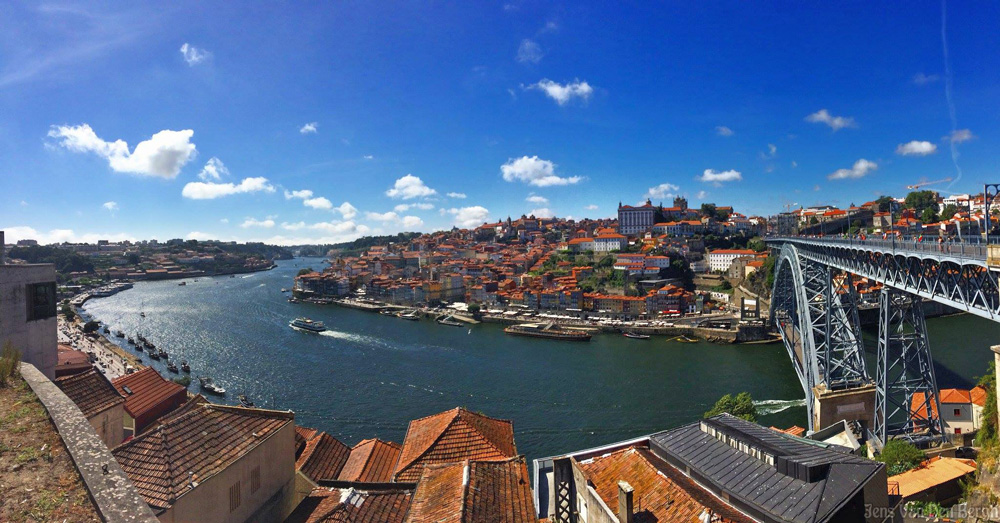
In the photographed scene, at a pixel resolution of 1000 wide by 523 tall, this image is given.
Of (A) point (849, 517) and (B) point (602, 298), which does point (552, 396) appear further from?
(B) point (602, 298)

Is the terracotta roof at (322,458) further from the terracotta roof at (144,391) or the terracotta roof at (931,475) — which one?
the terracotta roof at (931,475)

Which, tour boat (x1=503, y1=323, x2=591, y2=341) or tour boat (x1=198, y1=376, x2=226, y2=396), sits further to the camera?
tour boat (x1=503, y1=323, x2=591, y2=341)

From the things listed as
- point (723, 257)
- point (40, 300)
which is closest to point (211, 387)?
point (40, 300)

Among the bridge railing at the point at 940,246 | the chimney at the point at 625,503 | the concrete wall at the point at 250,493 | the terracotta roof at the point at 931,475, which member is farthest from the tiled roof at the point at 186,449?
the bridge railing at the point at 940,246

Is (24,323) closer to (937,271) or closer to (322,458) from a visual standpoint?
(322,458)

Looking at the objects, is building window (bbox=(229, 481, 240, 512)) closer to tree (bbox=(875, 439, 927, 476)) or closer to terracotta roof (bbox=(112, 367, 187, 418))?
terracotta roof (bbox=(112, 367, 187, 418))

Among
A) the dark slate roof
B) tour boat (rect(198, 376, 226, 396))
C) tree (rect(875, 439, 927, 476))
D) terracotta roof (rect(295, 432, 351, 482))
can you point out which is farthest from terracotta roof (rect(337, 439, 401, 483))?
tour boat (rect(198, 376, 226, 396))
